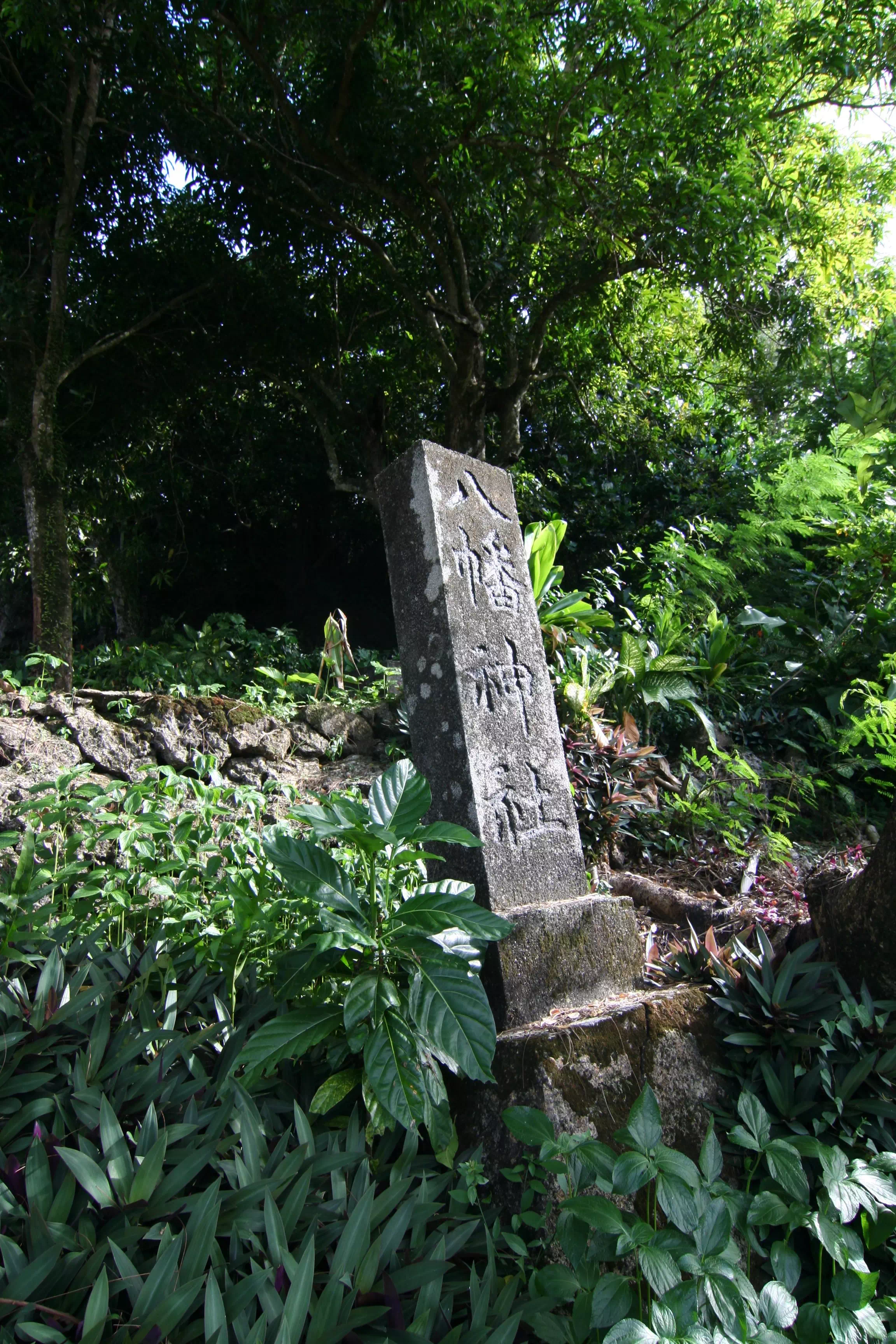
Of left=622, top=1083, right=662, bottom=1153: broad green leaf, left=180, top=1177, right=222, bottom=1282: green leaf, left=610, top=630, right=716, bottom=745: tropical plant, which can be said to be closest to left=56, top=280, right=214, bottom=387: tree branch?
left=610, top=630, right=716, bottom=745: tropical plant

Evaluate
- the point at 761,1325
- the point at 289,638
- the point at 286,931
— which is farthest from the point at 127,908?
the point at 289,638

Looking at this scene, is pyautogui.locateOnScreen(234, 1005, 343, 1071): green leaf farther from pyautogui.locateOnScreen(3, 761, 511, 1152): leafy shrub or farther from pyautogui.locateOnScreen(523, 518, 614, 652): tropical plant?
pyautogui.locateOnScreen(523, 518, 614, 652): tropical plant

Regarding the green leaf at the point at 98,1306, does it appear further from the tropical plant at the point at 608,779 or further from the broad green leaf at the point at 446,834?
the tropical plant at the point at 608,779

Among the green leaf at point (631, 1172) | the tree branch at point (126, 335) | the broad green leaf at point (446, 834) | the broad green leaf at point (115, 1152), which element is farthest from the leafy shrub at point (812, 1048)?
the tree branch at point (126, 335)

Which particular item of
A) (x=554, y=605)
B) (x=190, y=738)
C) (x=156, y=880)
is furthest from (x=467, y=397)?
(x=156, y=880)

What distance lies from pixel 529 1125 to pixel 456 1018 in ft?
0.84

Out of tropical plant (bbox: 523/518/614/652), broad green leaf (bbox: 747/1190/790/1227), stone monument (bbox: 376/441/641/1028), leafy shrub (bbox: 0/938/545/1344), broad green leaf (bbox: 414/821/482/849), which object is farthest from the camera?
tropical plant (bbox: 523/518/614/652)

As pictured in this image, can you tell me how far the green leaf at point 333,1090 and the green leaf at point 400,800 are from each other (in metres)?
0.56

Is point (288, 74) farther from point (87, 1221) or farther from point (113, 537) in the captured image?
point (87, 1221)

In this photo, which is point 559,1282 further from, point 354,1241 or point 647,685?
point 647,685

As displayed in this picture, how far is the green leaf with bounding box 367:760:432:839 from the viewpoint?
201 centimetres

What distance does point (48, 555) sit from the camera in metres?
5.55

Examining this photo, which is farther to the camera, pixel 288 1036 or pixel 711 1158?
pixel 288 1036

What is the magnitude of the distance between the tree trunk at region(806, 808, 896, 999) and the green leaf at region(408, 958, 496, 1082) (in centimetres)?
109
